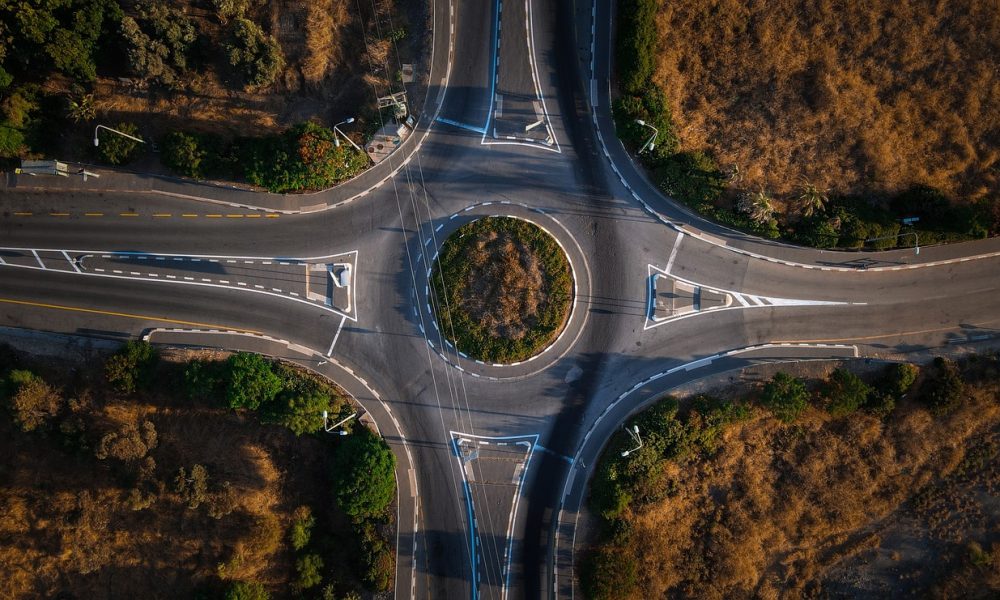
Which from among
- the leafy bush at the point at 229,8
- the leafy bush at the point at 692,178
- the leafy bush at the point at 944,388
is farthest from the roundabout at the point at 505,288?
the leafy bush at the point at 944,388

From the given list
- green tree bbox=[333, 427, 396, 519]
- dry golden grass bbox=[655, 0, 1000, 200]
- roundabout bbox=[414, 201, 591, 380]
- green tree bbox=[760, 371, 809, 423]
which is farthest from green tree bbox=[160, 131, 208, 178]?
green tree bbox=[760, 371, 809, 423]

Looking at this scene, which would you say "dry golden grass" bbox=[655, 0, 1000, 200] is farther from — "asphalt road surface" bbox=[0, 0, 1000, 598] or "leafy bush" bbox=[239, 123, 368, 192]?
"leafy bush" bbox=[239, 123, 368, 192]

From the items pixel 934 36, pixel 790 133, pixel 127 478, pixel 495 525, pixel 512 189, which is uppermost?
pixel 934 36

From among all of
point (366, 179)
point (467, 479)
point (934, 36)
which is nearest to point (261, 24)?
point (366, 179)

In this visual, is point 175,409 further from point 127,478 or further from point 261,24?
point 261,24

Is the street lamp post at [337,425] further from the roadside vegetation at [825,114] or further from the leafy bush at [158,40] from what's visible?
the roadside vegetation at [825,114]

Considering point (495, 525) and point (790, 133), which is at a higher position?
point (790, 133)
